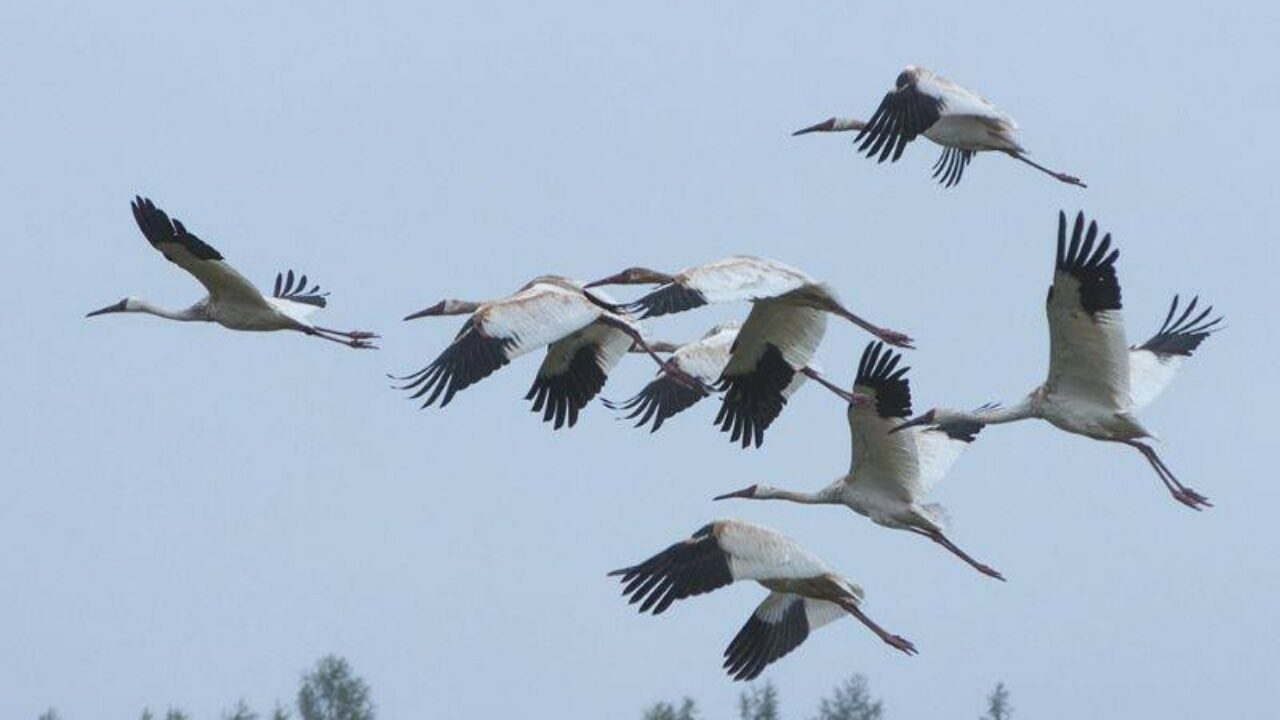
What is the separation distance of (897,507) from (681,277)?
2495 millimetres

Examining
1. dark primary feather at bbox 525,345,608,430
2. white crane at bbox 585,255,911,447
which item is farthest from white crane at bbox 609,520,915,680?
dark primary feather at bbox 525,345,608,430

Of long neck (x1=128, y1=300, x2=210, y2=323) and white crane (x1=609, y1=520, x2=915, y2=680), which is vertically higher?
long neck (x1=128, y1=300, x2=210, y2=323)

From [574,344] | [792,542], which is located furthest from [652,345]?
[792,542]

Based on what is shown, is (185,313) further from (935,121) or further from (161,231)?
(935,121)

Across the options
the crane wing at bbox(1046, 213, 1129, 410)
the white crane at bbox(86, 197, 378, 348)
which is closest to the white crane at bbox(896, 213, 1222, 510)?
the crane wing at bbox(1046, 213, 1129, 410)

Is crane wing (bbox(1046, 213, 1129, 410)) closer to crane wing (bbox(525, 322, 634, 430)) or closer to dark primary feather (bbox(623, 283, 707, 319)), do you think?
dark primary feather (bbox(623, 283, 707, 319))

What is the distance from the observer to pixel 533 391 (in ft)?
89.2

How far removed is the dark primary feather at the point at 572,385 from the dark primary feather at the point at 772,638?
2.73m

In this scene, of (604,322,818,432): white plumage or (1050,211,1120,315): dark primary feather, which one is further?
(604,322,818,432): white plumage

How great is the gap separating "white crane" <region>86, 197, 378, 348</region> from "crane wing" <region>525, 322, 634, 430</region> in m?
1.50

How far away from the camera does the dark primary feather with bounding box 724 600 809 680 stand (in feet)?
82.7

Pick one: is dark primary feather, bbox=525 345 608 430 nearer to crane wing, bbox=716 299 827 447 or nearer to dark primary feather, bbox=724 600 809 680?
crane wing, bbox=716 299 827 447

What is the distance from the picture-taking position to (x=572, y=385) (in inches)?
1073

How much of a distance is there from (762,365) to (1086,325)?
3.60 meters
